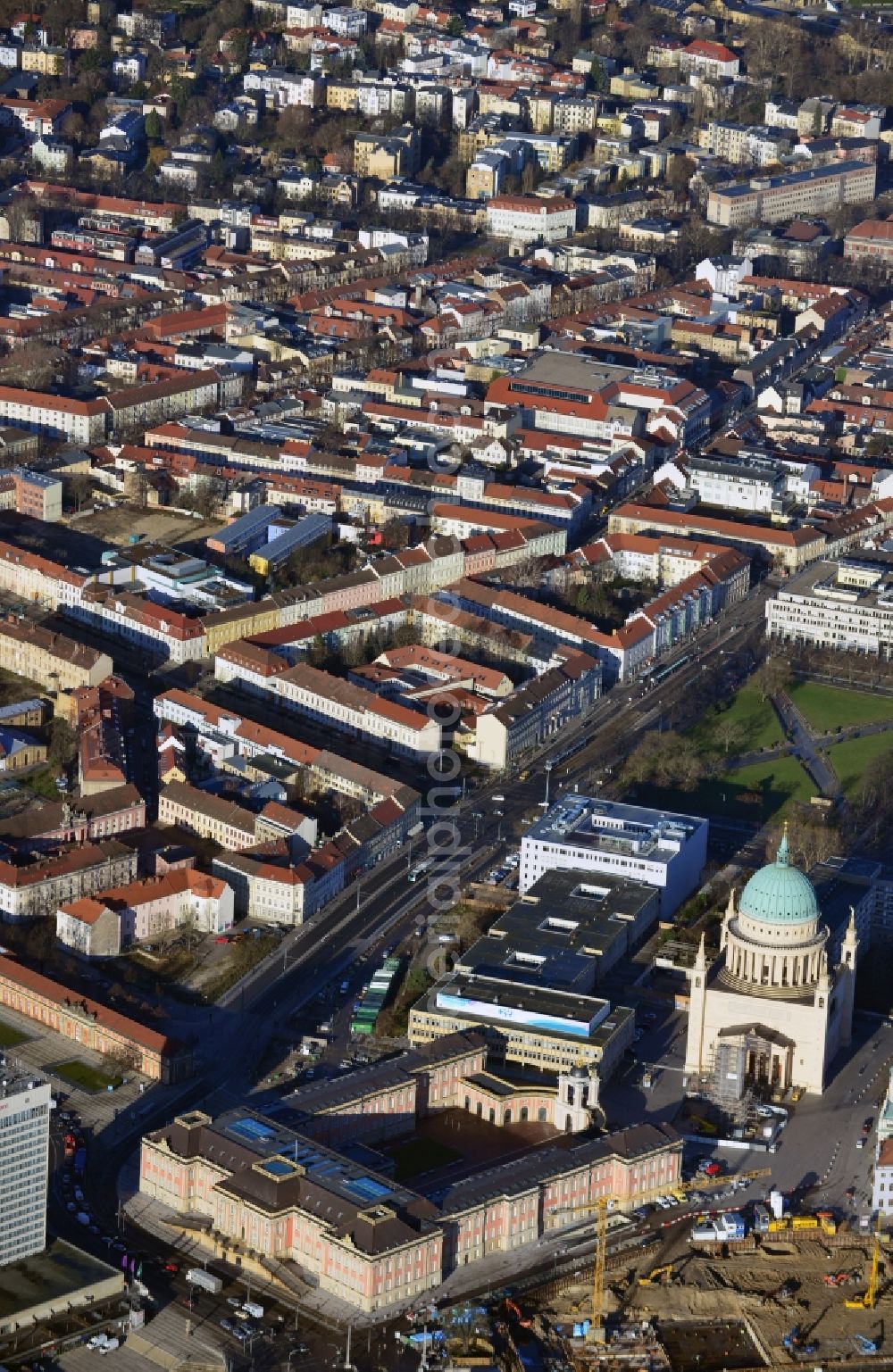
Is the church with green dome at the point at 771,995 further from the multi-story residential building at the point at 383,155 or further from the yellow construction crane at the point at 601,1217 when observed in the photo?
the multi-story residential building at the point at 383,155

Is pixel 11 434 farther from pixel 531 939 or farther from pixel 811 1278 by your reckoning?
pixel 811 1278

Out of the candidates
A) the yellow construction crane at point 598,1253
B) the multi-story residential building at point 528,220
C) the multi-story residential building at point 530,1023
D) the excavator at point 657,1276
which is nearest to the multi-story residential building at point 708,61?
the multi-story residential building at point 528,220

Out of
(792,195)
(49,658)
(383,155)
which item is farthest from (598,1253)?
(383,155)

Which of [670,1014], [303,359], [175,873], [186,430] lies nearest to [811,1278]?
[670,1014]

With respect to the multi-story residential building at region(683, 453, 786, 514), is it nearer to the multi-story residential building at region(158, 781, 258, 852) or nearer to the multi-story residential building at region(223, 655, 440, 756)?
the multi-story residential building at region(223, 655, 440, 756)

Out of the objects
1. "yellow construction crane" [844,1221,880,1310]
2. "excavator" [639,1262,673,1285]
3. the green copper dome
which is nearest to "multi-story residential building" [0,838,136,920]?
the green copper dome
